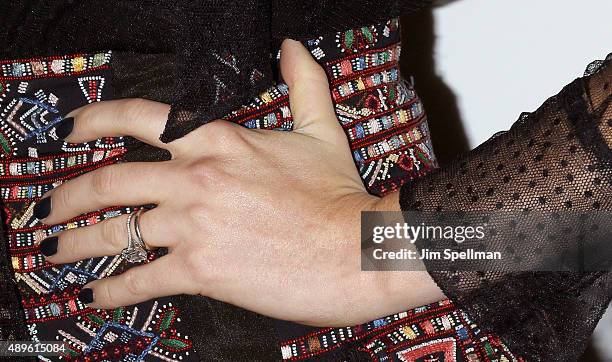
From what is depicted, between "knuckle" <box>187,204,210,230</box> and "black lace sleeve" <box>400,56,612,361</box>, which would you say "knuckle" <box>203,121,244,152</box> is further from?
"black lace sleeve" <box>400,56,612,361</box>

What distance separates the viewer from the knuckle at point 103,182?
77 cm

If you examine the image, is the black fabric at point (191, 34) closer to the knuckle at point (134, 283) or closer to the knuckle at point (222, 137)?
the knuckle at point (222, 137)

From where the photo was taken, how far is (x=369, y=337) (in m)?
0.82

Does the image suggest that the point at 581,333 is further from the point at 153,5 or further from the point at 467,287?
the point at 153,5

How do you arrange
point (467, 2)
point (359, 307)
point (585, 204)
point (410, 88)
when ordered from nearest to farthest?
1. point (585, 204)
2. point (359, 307)
3. point (410, 88)
4. point (467, 2)

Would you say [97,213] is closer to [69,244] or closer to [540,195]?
[69,244]

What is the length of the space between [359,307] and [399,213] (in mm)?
102

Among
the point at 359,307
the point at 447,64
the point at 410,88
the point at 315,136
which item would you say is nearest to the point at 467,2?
the point at 447,64

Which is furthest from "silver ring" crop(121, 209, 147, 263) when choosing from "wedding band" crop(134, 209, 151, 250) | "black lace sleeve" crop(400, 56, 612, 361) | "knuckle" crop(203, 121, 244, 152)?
"black lace sleeve" crop(400, 56, 612, 361)

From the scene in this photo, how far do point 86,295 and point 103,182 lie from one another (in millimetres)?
123

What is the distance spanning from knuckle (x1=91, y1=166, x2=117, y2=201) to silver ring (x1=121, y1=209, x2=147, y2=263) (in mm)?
33

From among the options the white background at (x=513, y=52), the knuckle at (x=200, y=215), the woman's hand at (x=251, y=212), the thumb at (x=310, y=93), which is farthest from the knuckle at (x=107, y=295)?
the white background at (x=513, y=52)

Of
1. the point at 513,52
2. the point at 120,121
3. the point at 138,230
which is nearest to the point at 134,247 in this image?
the point at 138,230

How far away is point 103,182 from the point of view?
78 cm
